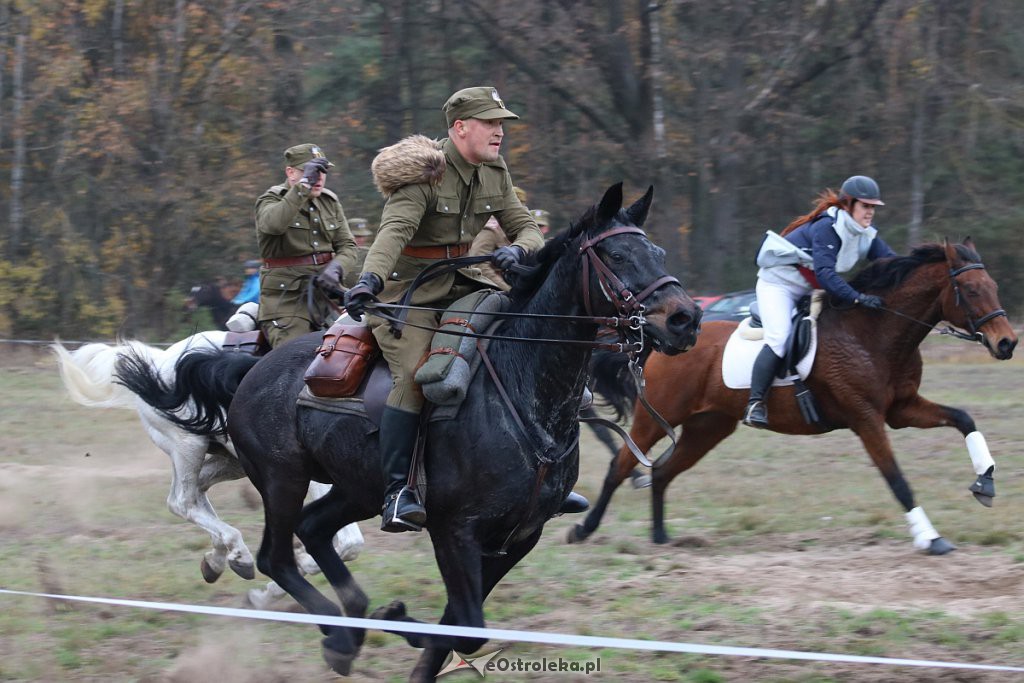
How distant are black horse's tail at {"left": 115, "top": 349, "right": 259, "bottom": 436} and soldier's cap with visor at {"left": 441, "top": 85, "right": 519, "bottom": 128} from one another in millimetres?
2129

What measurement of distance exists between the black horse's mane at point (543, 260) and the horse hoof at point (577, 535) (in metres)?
3.54

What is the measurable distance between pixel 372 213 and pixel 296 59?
144 inches

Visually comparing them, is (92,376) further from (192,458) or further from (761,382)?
(761,382)

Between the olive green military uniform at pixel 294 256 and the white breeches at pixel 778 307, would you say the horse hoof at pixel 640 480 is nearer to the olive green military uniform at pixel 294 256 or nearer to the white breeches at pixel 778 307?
the white breeches at pixel 778 307

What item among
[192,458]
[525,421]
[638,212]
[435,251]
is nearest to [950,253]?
[638,212]

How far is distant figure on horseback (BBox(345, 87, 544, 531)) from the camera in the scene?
534 cm

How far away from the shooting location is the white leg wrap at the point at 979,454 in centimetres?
798

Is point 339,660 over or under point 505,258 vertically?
under

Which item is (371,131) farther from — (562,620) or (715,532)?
(562,620)

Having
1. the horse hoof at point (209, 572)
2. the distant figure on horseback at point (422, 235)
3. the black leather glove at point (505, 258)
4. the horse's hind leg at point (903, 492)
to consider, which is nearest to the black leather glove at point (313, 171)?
the distant figure on horseback at point (422, 235)

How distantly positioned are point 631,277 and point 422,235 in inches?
47.9

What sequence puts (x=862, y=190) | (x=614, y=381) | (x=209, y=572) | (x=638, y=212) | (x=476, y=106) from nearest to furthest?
(x=638, y=212)
(x=476, y=106)
(x=209, y=572)
(x=862, y=190)
(x=614, y=381)

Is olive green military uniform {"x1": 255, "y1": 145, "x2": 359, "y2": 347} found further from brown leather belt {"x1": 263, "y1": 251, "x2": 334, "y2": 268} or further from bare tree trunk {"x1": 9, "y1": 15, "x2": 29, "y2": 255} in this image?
bare tree trunk {"x1": 9, "y1": 15, "x2": 29, "y2": 255}

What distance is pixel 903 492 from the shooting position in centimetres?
817
